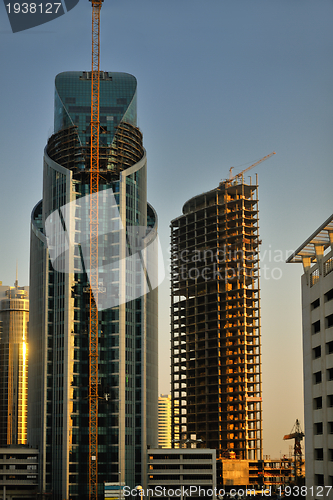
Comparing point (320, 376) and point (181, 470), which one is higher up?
point (320, 376)

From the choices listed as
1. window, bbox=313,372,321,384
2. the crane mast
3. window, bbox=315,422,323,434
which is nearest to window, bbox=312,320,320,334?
window, bbox=313,372,321,384

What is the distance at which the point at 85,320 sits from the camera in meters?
168

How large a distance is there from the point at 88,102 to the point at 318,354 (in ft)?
407

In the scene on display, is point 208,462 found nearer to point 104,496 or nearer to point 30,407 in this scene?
point 104,496

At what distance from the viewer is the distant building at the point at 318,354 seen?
70.6 metres

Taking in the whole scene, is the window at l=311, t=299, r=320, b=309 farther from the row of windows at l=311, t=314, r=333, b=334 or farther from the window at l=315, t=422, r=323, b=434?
the window at l=315, t=422, r=323, b=434

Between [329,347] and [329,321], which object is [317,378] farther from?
[329,321]

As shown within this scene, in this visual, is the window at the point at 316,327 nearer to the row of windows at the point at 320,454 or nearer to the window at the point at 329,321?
the window at the point at 329,321

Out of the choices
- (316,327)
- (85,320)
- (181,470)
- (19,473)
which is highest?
(85,320)

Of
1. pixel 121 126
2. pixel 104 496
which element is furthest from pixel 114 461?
pixel 121 126

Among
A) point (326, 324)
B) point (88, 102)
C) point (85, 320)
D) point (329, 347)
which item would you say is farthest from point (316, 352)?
point (88, 102)

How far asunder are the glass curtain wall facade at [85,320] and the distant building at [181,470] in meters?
3.25

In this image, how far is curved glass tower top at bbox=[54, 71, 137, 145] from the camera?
590ft

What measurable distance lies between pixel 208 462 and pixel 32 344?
51464mm
